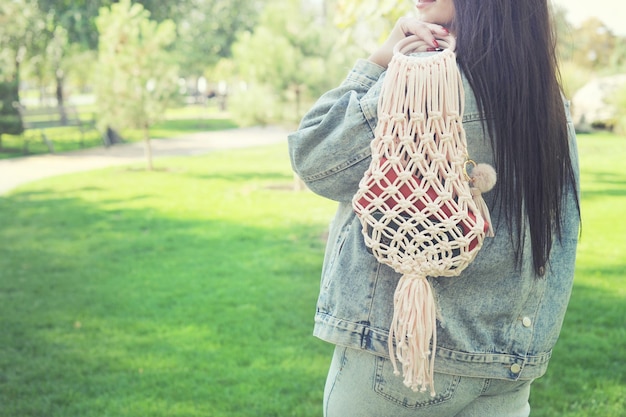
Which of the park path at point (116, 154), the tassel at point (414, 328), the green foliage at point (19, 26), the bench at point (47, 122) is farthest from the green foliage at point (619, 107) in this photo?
→ the tassel at point (414, 328)

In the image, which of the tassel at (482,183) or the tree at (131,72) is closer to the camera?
the tassel at (482,183)

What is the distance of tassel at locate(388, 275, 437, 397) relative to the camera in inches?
56.2

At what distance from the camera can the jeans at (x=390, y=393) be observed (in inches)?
59.9

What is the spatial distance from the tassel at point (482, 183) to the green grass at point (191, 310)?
7.51ft

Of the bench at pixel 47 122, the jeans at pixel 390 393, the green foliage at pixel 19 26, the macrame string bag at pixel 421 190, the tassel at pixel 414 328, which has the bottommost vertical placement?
the bench at pixel 47 122

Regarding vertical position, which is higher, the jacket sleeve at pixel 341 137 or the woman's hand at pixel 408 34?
the woman's hand at pixel 408 34

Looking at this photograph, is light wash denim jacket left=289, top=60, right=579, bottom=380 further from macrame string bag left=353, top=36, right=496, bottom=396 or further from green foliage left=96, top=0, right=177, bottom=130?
green foliage left=96, top=0, right=177, bottom=130

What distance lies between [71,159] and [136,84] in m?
3.42

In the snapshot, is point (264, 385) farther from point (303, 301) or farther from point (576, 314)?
point (576, 314)

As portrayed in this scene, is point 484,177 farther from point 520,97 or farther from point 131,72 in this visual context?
point 131,72

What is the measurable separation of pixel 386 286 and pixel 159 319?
361cm

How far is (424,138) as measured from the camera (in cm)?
137

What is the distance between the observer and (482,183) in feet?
4.64

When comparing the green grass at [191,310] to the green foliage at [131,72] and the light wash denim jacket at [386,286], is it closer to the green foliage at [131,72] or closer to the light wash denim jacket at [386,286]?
the light wash denim jacket at [386,286]
